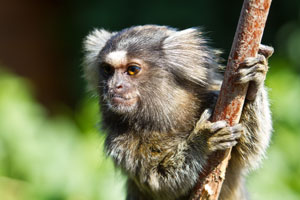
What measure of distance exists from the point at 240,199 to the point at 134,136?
3.50ft

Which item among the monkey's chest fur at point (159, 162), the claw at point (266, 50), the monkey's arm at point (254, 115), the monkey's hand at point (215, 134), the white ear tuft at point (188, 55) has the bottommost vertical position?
the monkey's chest fur at point (159, 162)

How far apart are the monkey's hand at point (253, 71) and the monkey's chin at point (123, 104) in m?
1.02

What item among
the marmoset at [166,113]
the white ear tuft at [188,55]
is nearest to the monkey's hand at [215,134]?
the marmoset at [166,113]

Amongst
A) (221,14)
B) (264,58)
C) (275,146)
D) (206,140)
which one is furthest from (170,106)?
(221,14)

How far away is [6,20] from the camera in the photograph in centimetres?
1120

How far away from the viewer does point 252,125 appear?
3.43m

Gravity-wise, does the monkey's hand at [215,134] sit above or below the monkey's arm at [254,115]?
below

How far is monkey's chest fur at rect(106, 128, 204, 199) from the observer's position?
346 centimetres

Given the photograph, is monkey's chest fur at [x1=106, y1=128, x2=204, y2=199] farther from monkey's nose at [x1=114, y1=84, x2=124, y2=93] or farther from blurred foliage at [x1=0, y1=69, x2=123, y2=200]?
blurred foliage at [x1=0, y1=69, x2=123, y2=200]

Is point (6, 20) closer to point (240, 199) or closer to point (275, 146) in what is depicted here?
point (275, 146)

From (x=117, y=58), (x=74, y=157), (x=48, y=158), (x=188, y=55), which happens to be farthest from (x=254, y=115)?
(x=48, y=158)

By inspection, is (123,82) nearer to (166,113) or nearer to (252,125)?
(166,113)

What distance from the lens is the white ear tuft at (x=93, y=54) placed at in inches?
176

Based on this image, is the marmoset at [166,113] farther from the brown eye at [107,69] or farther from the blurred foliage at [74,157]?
the blurred foliage at [74,157]
